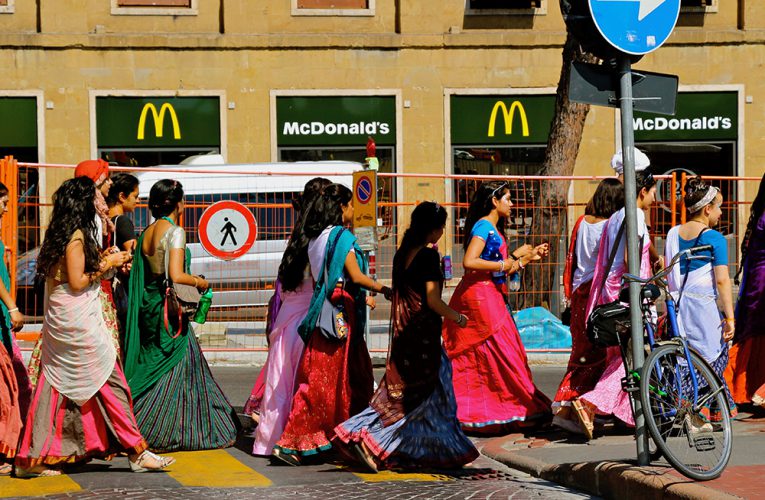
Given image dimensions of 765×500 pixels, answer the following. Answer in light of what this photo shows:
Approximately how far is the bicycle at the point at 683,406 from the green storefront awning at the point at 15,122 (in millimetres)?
18825

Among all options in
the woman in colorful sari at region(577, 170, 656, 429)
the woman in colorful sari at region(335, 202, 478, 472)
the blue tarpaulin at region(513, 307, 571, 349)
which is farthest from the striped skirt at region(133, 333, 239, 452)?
the blue tarpaulin at region(513, 307, 571, 349)

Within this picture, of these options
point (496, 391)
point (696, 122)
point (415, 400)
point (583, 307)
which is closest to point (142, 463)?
point (415, 400)

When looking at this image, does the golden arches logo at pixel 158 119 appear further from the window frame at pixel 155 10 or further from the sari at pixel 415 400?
the sari at pixel 415 400

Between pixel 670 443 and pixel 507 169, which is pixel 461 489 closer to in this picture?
pixel 670 443

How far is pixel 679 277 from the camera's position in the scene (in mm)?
9289

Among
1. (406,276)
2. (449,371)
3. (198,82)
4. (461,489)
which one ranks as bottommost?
(461,489)

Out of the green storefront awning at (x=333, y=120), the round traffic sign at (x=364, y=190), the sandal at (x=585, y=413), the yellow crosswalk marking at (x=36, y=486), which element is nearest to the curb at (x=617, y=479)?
the sandal at (x=585, y=413)

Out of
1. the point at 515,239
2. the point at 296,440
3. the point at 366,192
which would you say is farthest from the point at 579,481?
the point at 515,239

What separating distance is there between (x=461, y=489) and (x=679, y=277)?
2480mm

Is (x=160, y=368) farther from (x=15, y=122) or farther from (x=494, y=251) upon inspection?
(x=15, y=122)

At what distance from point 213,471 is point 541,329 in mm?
6599

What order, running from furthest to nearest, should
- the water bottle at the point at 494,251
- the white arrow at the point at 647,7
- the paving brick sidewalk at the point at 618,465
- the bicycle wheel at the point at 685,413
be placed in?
the water bottle at the point at 494,251 → the white arrow at the point at 647,7 → the bicycle wheel at the point at 685,413 → the paving brick sidewalk at the point at 618,465

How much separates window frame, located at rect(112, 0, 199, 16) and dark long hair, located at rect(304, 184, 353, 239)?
55.3 ft

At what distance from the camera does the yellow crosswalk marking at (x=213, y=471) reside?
798cm
